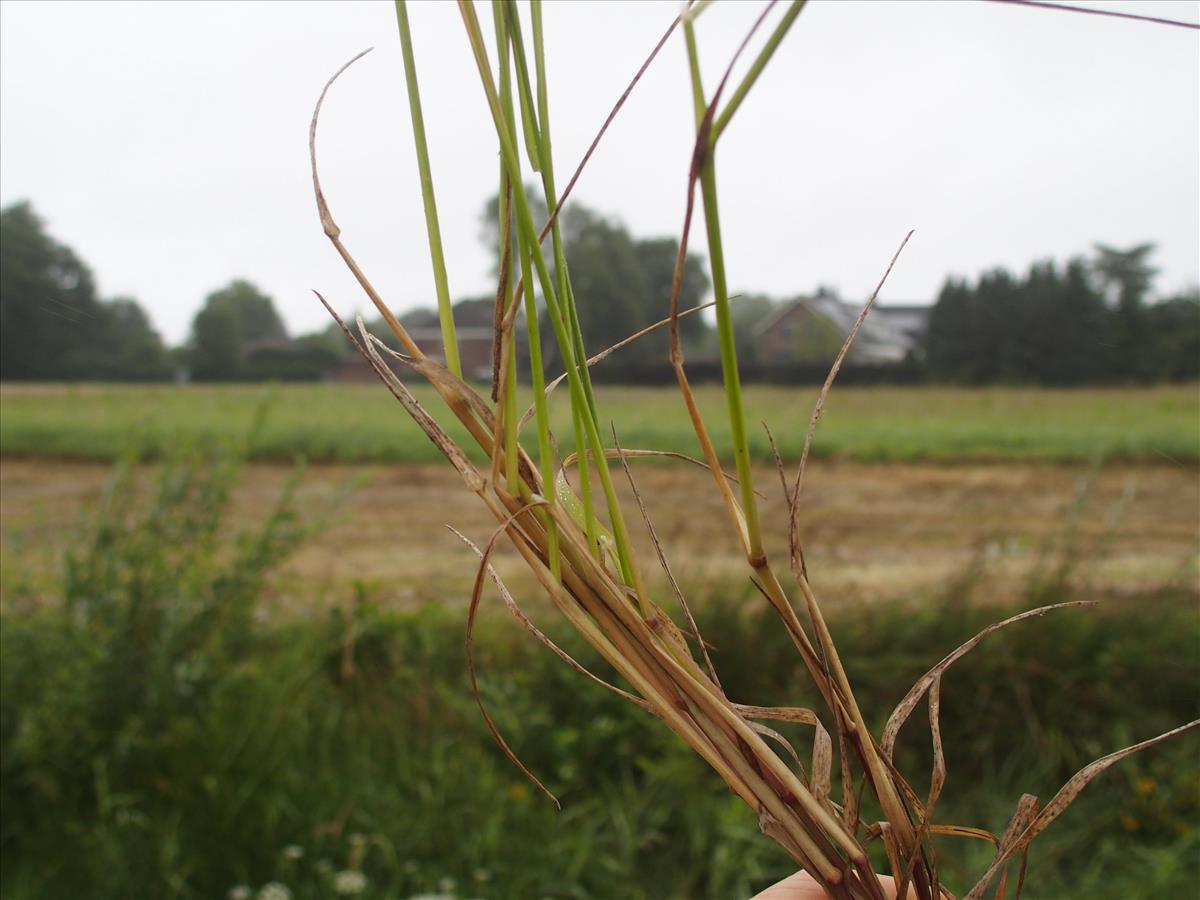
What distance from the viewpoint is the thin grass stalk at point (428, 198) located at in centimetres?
30

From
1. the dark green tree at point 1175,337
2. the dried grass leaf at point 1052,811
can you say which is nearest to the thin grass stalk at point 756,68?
the dried grass leaf at point 1052,811

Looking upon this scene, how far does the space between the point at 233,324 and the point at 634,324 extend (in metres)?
0.87

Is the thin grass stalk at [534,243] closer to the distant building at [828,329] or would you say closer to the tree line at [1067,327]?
the distant building at [828,329]

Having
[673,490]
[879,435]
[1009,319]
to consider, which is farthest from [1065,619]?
[879,435]

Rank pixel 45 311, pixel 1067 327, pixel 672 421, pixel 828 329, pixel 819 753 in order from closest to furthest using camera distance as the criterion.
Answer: pixel 819 753, pixel 45 311, pixel 828 329, pixel 1067 327, pixel 672 421

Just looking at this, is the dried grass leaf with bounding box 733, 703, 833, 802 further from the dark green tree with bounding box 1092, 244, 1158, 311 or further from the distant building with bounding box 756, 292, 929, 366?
the dark green tree with bounding box 1092, 244, 1158, 311

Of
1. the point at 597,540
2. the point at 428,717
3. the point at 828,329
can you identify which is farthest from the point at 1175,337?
the point at 597,540

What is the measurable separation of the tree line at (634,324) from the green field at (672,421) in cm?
12

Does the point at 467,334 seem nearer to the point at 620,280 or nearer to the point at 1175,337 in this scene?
the point at 620,280

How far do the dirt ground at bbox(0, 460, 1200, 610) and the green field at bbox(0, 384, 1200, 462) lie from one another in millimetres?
187

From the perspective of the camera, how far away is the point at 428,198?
323 mm

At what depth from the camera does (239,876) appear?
1.64m

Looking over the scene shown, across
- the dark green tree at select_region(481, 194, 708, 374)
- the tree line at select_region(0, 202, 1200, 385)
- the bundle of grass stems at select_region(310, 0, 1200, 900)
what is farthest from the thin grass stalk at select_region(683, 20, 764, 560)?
the dark green tree at select_region(481, 194, 708, 374)

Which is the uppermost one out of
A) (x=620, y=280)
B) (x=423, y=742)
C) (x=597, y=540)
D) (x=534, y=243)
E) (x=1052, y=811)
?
(x=620, y=280)
